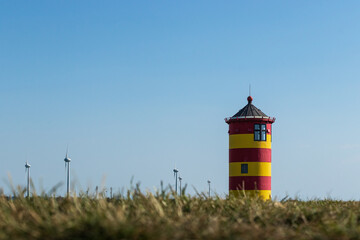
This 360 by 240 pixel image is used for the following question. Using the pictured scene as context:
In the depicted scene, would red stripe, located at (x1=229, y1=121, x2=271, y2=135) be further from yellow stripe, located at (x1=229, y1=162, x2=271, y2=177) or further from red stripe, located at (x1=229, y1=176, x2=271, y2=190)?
red stripe, located at (x1=229, y1=176, x2=271, y2=190)

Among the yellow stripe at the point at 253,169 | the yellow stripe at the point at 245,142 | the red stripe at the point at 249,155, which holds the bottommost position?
the yellow stripe at the point at 253,169

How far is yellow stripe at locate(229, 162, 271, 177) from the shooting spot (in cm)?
2562

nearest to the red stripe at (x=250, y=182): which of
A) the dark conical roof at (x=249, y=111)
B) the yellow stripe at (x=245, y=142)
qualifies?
the yellow stripe at (x=245, y=142)

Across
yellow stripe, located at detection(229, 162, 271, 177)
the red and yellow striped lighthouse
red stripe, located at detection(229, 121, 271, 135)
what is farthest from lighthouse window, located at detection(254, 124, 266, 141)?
yellow stripe, located at detection(229, 162, 271, 177)

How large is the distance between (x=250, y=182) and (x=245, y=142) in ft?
7.40

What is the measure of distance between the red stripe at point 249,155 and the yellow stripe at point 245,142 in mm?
223

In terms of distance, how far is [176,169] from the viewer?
5831cm

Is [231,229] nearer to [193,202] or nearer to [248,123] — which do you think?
[193,202]

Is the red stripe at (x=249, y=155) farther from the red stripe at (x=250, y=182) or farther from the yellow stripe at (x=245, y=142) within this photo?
the red stripe at (x=250, y=182)

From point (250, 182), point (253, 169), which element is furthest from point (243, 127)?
point (250, 182)

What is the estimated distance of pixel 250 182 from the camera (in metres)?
25.8

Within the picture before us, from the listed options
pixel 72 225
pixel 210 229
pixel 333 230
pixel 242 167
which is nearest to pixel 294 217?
pixel 333 230

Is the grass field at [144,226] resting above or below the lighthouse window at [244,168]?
below

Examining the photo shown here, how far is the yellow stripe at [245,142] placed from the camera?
25.7 m
